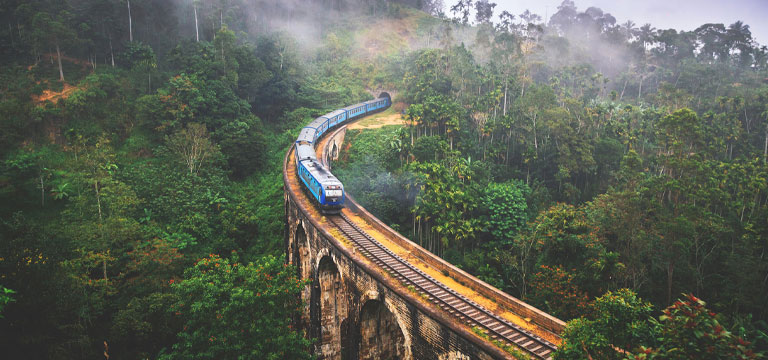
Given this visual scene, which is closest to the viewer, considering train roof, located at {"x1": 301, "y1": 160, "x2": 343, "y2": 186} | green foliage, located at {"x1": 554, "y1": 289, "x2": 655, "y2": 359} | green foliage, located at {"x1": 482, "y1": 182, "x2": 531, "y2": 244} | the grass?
green foliage, located at {"x1": 554, "y1": 289, "x2": 655, "y2": 359}

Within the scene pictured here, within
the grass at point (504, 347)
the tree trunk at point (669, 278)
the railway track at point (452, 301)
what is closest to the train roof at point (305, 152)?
the railway track at point (452, 301)

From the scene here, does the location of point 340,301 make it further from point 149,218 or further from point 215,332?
point 149,218

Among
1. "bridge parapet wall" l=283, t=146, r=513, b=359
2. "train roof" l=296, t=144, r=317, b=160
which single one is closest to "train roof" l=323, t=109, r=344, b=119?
"train roof" l=296, t=144, r=317, b=160

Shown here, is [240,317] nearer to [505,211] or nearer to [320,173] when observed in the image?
[320,173]

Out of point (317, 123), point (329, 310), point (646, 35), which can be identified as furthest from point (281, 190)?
point (646, 35)

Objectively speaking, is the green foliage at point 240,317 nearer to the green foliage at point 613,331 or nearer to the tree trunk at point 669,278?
the green foliage at point 613,331

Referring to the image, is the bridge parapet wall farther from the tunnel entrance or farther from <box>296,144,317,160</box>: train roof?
<box>296,144,317,160</box>: train roof
